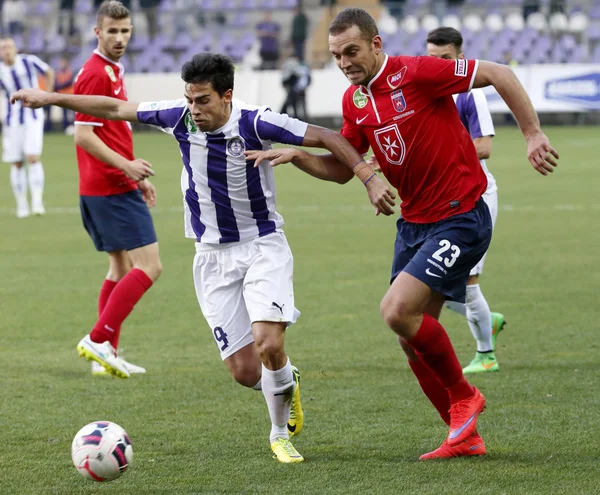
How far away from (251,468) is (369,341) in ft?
9.65

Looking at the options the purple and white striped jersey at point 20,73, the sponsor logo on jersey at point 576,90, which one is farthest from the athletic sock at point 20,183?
the sponsor logo on jersey at point 576,90

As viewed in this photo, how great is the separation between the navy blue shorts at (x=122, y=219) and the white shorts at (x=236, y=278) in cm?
172

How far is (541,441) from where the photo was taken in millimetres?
5133

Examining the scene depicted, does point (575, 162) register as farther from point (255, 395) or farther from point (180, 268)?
point (255, 395)

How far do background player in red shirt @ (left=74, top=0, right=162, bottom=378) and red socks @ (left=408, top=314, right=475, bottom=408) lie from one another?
2.42m

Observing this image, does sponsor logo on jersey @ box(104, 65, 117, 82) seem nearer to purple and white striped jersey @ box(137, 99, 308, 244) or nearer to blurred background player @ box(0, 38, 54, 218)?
Answer: purple and white striped jersey @ box(137, 99, 308, 244)

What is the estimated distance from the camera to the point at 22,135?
15273mm

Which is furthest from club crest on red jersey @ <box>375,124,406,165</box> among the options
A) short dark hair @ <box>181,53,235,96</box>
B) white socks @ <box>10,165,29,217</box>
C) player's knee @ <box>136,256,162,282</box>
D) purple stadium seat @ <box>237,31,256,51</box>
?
purple stadium seat @ <box>237,31,256,51</box>

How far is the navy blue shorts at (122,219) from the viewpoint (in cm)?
706

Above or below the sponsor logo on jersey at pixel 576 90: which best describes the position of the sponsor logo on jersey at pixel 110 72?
above

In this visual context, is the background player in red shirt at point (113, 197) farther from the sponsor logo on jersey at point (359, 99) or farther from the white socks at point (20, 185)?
the white socks at point (20, 185)

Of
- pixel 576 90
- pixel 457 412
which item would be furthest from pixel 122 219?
pixel 576 90

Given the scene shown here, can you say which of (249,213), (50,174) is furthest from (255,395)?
(50,174)

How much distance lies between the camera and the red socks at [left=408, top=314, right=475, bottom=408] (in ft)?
16.1
